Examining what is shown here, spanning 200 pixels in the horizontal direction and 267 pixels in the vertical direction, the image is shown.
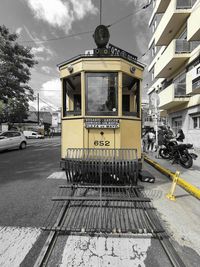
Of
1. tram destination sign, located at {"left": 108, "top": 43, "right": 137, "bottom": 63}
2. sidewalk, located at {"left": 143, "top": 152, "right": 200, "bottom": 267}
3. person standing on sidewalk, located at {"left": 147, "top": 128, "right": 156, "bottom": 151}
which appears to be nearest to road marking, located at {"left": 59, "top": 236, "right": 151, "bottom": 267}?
sidewalk, located at {"left": 143, "top": 152, "right": 200, "bottom": 267}

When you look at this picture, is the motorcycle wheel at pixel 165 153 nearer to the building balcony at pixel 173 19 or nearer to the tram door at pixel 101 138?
the tram door at pixel 101 138

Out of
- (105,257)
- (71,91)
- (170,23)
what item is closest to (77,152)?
(71,91)

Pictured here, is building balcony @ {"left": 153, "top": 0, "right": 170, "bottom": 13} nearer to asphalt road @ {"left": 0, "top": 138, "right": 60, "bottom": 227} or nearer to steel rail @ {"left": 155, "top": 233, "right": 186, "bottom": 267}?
asphalt road @ {"left": 0, "top": 138, "right": 60, "bottom": 227}

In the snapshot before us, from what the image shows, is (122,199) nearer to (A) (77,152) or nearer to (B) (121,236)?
(B) (121,236)

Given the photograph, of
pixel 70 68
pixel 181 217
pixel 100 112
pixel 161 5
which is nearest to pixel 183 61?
pixel 161 5

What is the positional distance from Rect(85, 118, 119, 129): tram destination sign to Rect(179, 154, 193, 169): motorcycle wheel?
15.4ft

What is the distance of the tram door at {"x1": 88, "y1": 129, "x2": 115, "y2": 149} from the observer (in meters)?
4.44

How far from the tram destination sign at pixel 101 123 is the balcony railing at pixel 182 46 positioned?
12.2 meters

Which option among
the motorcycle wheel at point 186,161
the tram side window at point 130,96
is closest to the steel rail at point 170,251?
the tram side window at point 130,96

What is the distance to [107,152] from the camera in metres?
4.41

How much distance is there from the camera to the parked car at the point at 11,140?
13078mm

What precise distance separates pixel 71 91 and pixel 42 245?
4.02 metres

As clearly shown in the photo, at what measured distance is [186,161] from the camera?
7617mm

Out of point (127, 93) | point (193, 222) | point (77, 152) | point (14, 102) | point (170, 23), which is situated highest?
point (170, 23)
